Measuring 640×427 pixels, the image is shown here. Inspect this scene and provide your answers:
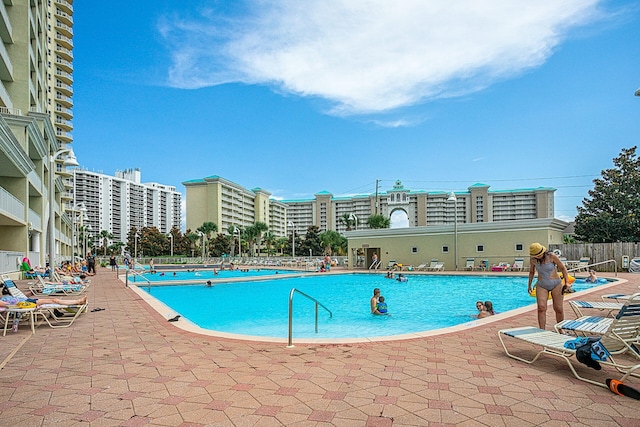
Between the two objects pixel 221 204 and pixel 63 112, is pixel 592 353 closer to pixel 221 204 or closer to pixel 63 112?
pixel 63 112

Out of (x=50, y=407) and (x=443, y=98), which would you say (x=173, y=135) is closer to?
(x=443, y=98)

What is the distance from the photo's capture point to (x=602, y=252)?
21719mm

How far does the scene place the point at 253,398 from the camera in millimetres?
3217

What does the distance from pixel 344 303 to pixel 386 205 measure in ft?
285

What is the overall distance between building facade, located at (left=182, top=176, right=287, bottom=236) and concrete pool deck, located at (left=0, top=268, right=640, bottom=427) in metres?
87.9

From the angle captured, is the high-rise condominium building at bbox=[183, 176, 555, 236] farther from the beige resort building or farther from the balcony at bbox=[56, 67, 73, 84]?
the balcony at bbox=[56, 67, 73, 84]

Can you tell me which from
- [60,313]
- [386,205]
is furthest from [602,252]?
[386,205]

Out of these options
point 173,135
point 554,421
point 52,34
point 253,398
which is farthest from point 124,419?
point 52,34

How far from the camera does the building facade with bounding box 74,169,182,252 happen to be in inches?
4424

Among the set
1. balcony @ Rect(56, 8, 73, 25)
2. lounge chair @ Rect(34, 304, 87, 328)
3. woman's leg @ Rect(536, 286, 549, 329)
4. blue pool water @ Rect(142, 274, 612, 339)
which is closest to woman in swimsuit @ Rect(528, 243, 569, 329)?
woman's leg @ Rect(536, 286, 549, 329)

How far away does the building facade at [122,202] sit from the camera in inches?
4424

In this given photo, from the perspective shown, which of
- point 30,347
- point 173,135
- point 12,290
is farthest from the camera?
point 173,135

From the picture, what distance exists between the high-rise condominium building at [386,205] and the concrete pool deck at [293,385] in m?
85.5

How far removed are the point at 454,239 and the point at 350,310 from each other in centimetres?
1476
